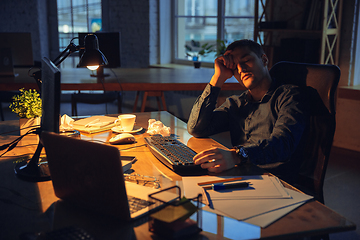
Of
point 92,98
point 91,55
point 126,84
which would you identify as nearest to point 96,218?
point 91,55

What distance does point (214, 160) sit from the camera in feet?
3.76

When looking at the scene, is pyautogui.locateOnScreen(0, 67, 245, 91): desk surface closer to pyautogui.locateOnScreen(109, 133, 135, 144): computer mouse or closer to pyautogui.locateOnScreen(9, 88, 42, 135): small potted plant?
pyautogui.locateOnScreen(9, 88, 42, 135): small potted plant

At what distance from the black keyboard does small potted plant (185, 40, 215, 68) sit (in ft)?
10.6

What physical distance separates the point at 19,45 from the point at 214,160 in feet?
10.6

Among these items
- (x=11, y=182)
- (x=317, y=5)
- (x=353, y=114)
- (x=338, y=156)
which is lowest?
(x=338, y=156)

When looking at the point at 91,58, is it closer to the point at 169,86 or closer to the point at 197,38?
the point at 169,86

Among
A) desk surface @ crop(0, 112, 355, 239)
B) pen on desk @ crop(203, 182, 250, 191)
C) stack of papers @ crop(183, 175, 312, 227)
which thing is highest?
pen on desk @ crop(203, 182, 250, 191)

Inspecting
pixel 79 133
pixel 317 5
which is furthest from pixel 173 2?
pixel 79 133

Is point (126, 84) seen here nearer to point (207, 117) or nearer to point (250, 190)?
point (207, 117)

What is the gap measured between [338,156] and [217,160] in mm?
2603

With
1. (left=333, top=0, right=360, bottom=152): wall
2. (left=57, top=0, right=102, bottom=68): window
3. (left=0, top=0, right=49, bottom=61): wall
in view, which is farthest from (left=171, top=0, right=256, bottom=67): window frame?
(left=0, top=0, right=49, bottom=61): wall

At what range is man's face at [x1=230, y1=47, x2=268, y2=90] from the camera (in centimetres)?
158

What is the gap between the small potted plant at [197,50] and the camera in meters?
4.75

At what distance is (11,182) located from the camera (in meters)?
1.09
